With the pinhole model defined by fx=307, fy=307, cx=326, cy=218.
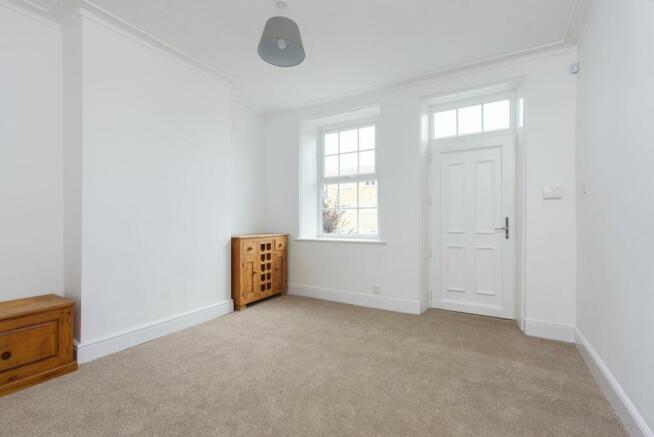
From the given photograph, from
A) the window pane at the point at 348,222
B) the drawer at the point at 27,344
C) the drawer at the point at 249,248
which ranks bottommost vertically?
the drawer at the point at 27,344

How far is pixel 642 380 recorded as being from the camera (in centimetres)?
152

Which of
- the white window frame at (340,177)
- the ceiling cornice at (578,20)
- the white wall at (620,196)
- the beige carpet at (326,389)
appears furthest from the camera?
the white window frame at (340,177)

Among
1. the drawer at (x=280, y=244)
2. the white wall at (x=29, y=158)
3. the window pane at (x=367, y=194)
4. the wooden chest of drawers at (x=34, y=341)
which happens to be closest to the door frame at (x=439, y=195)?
the window pane at (x=367, y=194)

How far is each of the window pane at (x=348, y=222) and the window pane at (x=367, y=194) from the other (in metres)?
0.18

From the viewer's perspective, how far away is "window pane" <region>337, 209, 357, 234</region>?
437 centimetres

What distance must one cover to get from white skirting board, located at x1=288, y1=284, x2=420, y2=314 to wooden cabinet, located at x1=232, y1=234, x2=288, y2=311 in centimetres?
31

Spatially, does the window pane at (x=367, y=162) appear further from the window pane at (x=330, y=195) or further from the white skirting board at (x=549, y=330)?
the white skirting board at (x=549, y=330)

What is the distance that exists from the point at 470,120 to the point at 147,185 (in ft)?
11.6

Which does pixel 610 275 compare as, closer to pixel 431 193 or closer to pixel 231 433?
pixel 431 193

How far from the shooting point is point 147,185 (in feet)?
9.36

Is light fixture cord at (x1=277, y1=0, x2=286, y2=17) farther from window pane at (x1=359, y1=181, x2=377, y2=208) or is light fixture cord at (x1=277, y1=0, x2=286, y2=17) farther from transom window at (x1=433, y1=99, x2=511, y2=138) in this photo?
window pane at (x1=359, y1=181, x2=377, y2=208)

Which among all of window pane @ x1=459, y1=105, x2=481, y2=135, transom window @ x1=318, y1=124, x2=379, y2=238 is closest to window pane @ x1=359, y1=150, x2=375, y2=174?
transom window @ x1=318, y1=124, x2=379, y2=238

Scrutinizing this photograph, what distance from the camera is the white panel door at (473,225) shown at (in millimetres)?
3396

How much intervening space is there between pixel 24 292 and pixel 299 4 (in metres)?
3.08
